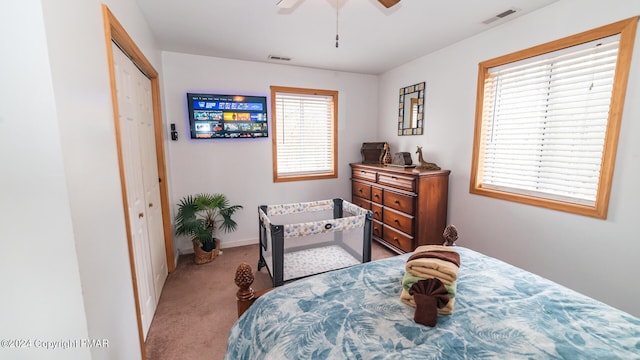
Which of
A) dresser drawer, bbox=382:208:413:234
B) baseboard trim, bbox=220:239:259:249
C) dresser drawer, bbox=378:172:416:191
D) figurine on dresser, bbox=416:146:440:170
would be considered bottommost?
baseboard trim, bbox=220:239:259:249

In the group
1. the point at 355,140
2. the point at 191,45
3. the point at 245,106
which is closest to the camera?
the point at 191,45

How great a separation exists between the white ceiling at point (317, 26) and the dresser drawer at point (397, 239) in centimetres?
214

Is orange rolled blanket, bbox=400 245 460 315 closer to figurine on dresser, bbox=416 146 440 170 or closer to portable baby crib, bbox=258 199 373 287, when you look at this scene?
portable baby crib, bbox=258 199 373 287

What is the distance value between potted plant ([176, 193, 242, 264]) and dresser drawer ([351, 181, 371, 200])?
5.52ft

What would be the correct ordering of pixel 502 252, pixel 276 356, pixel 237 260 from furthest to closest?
pixel 237 260
pixel 502 252
pixel 276 356

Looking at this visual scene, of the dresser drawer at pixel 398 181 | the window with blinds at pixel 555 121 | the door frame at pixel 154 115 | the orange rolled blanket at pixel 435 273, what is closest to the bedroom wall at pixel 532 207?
the window with blinds at pixel 555 121

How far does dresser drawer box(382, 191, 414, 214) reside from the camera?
2.86 m

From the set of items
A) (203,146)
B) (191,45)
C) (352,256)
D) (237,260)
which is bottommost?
(237,260)

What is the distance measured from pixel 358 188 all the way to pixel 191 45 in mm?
2738

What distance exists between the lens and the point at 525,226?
2332 millimetres

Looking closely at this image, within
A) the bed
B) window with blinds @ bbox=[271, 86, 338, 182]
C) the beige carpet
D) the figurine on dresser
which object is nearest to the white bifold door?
the beige carpet

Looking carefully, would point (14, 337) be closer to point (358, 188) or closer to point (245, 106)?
point (245, 106)

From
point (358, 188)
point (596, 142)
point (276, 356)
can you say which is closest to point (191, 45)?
point (358, 188)

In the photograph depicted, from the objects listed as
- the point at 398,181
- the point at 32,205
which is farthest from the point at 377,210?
the point at 32,205
